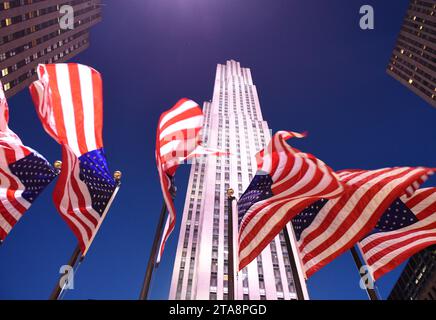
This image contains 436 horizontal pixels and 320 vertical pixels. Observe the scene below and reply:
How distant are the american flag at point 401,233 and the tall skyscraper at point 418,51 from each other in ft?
219

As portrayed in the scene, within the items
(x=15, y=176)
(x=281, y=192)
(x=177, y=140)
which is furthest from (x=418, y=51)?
(x=15, y=176)

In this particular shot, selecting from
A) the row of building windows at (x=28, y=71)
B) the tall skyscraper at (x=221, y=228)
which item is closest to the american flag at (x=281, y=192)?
the tall skyscraper at (x=221, y=228)

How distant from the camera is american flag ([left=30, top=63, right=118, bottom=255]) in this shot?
8.71 metres

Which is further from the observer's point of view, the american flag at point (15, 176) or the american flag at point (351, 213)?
the american flag at point (15, 176)

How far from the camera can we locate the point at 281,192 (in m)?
9.51

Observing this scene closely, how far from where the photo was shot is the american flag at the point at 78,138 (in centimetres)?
871

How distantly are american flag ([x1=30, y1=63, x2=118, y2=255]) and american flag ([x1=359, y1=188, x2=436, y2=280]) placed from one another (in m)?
8.93

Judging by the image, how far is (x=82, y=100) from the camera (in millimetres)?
10430

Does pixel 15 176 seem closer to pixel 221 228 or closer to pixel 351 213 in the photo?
pixel 351 213

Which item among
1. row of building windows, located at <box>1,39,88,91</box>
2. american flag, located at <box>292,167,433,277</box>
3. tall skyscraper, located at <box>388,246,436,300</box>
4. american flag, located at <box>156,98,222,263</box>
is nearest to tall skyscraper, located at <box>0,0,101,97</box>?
row of building windows, located at <box>1,39,88,91</box>

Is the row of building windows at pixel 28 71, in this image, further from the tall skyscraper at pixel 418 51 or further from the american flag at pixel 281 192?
the tall skyscraper at pixel 418 51

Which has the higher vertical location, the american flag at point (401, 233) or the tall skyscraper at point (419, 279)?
the tall skyscraper at point (419, 279)

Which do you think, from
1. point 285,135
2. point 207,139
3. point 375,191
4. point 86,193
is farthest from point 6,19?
point 375,191
